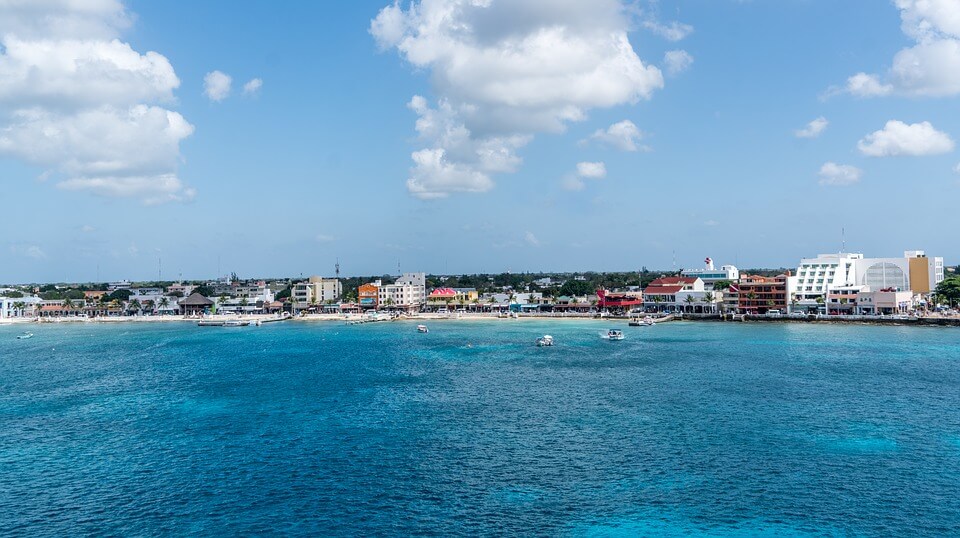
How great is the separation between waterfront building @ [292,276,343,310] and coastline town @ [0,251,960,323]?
22 cm

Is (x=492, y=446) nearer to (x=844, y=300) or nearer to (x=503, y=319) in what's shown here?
(x=844, y=300)

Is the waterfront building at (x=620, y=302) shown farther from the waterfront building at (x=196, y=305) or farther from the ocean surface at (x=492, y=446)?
the waterfront building at (x=196, y=305)

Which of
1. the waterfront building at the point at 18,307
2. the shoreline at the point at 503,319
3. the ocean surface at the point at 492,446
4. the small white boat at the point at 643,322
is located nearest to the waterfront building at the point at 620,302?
the shoreline at the point at 503,319

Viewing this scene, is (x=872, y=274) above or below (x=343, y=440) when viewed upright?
above

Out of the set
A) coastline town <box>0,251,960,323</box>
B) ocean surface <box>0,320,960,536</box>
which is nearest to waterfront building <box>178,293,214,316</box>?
coastline town <box>0,251,960,323</box>

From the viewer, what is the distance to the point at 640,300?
12012 cm

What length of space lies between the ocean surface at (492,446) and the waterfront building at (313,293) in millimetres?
83453

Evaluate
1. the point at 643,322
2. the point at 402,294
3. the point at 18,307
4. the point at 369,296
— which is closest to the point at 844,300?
the point at 643,322

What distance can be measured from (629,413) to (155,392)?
106 ft

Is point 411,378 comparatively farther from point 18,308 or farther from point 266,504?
point 18,308

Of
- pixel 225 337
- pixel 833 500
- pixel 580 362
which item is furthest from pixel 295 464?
pixel 225 337

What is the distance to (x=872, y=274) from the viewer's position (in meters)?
107

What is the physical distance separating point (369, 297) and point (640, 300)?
182 ft

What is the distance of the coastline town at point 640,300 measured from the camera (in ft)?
324
